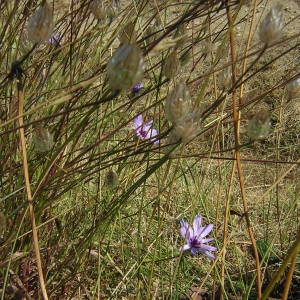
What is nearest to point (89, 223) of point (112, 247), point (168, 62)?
point (112, 247)

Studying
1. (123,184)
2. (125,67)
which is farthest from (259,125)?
(123,184)

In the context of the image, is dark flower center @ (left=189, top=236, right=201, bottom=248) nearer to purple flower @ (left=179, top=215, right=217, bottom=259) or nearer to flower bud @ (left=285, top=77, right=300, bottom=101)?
purple flower @ (left=179, top=215, right=217, bottom=259)

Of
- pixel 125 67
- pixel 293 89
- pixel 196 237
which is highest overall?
pixel 293 89

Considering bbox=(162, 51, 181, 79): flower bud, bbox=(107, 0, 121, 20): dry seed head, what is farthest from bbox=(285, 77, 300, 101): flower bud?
bbox=(107, 0, 121, 20): dry seed head

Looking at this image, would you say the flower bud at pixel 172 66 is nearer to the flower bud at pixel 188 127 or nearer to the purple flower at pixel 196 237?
the flower bud at pixel 188 127

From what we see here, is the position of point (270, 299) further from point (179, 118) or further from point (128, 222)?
point (179, 118)

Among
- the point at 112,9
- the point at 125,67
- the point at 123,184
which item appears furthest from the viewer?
the point at 123,184

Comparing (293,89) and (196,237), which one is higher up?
(293,89)

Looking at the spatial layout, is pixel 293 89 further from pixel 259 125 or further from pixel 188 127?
pixel 188 127
